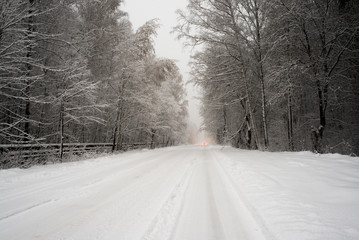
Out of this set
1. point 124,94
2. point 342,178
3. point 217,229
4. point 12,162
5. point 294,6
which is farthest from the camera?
point 124,94

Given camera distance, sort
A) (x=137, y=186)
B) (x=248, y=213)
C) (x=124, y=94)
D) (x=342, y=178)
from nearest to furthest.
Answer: (x=248, y=213)
(x=342, y=178)
(x=137, y=186)
(x=124, y=94)

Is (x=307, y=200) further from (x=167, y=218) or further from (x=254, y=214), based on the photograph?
(x=167, y=218)

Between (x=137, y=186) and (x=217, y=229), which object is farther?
(x=137, y=186)

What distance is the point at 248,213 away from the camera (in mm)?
2893

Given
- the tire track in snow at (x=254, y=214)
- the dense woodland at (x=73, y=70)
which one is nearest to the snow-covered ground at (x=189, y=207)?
the tire track in snow at (x=254, y=214)

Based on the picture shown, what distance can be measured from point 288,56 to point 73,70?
11407 mm

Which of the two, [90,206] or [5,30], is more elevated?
[5,30]

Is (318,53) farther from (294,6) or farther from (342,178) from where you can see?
(342,178)

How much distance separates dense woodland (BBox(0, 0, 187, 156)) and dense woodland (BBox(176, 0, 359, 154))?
5.20 meters

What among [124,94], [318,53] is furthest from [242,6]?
[124,94]

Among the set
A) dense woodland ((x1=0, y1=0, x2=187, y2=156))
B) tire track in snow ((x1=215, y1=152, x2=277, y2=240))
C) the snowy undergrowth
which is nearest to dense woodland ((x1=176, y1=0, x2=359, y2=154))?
dense woodland ((x1=0, y1=0, x2=187, y2=156))

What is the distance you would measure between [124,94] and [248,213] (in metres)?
13.9

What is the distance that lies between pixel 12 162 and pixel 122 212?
693cm

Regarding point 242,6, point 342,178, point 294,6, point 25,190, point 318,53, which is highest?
point 242,6
